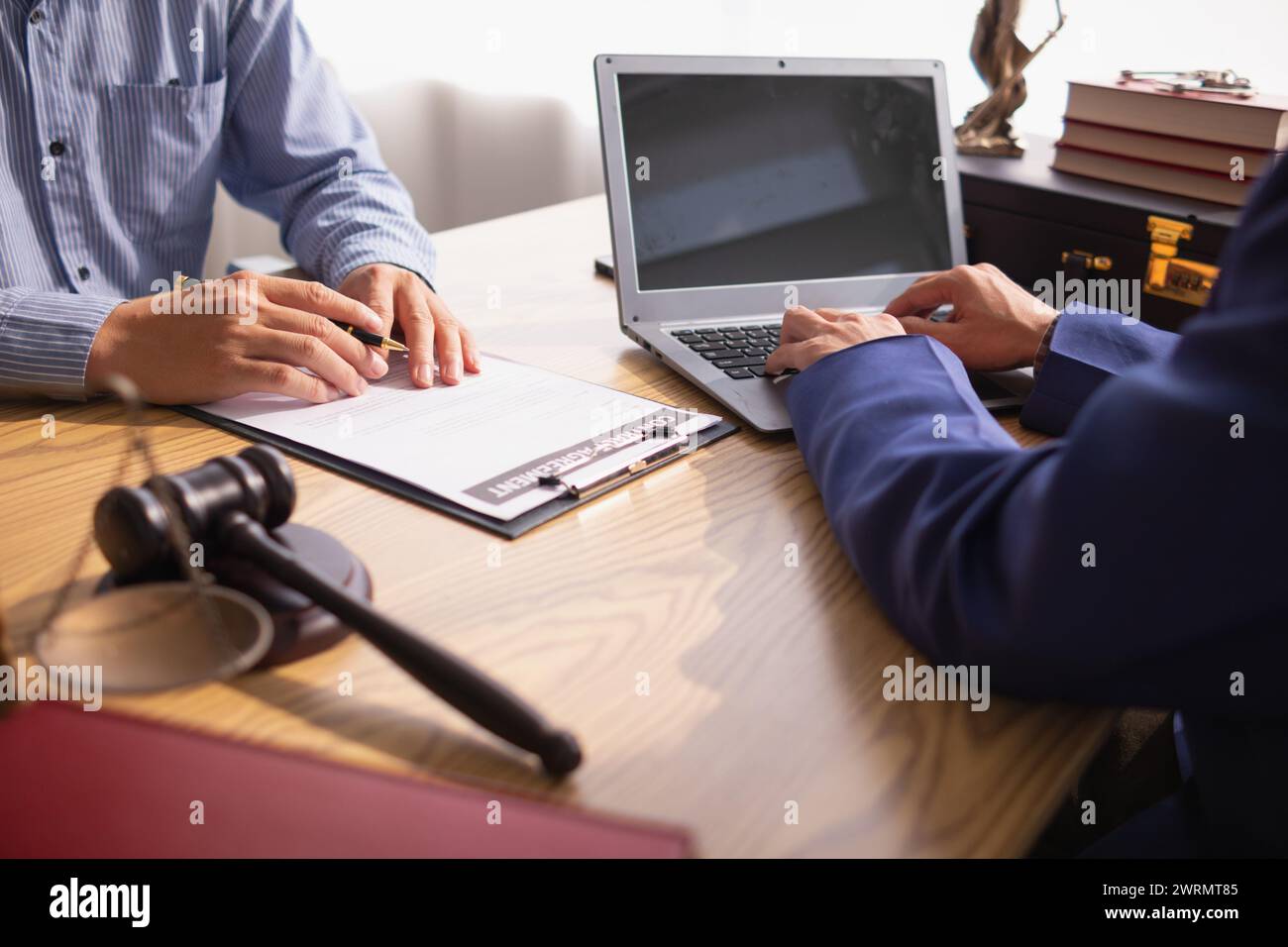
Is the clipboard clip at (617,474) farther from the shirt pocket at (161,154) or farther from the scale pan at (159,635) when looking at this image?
the shirt pocket at (161,154)

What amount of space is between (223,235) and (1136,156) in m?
2.28

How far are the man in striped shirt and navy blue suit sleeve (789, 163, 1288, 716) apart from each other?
0.50m

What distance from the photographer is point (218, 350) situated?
2.72ft

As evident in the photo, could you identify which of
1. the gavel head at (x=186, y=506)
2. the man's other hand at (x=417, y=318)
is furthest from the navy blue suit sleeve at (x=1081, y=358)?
the gavel head at (x=186, y=506)

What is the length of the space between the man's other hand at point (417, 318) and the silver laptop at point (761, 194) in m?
0.17

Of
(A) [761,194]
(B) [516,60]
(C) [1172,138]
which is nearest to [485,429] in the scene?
(A) [761,194]

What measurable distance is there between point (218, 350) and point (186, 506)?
1.11 feet

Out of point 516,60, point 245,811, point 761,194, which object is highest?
point 516,60

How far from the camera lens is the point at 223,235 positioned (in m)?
2.69

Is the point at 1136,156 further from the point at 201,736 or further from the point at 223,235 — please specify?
the point at 223,235

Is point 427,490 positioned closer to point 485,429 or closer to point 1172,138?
point 485,429

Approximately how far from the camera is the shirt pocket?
1153 mm
